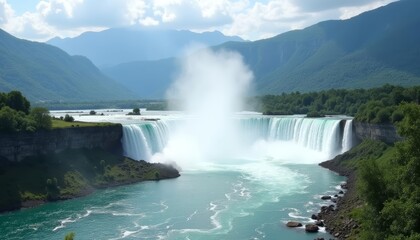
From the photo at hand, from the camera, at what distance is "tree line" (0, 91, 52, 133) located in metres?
58.6

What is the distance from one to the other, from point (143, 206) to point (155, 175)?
15168 millimetres

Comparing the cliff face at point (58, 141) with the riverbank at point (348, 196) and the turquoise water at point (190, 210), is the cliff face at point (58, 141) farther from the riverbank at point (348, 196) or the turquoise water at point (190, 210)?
the riverbank at point (348, 196)

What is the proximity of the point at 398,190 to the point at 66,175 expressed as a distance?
4023 cm

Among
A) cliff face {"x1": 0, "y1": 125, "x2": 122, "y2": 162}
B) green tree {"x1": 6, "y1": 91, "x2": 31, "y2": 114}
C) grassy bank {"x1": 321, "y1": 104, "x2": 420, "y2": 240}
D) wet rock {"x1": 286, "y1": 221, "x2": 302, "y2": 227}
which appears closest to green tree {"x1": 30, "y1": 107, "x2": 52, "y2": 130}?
cliff face {"x1": 0, "y1": 125, "x2": 122, "y2": 162}

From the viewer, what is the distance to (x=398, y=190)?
1213 inches

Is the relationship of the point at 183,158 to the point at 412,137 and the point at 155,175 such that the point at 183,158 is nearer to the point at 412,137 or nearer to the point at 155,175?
the point at 155,175

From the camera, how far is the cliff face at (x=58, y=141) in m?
58.7

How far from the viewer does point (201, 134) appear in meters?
96.6

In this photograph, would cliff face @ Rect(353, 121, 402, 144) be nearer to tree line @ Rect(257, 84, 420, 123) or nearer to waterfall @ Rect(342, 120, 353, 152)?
waterfall @ Rect(342, 120, 353, 152)

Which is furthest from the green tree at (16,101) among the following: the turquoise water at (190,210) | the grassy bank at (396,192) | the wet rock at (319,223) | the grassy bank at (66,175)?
the grassy bank at (396,192)

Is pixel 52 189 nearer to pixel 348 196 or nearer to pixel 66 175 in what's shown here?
pixel 66 175

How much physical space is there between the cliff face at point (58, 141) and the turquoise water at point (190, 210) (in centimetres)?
937

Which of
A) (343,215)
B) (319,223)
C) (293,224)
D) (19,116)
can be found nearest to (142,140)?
(19,116)

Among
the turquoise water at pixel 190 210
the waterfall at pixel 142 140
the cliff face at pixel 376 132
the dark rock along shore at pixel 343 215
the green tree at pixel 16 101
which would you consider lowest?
the turquoise water at pixel 190 210
